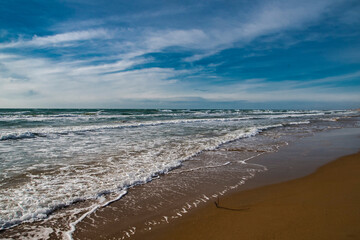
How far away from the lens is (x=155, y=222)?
110 inches

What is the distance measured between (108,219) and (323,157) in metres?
6.26

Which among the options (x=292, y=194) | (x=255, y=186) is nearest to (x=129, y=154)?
(x=255, y=186)

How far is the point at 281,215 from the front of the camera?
279 cm

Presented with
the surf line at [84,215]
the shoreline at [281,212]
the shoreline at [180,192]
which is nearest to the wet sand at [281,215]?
the shoreline at [281,212]

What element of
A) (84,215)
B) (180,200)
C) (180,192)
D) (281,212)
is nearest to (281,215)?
(281,212)

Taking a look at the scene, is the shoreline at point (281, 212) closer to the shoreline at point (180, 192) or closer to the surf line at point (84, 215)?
the shoreline at point (180, 192)

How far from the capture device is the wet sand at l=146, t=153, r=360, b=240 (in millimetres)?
2408

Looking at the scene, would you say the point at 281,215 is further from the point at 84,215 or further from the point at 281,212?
the point at 84,215

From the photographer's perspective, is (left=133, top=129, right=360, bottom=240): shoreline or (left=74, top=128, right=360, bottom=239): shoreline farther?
(left=74, top=128, right=360, bottom=239): shoreline

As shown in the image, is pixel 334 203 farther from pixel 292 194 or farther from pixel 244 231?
pixel 244 231

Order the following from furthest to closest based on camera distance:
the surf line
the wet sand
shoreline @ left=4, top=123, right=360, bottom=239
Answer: shoreline @ left=4, top=123, right=360, bottom=239, the surf line, the wet sand

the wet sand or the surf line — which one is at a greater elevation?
the wet sand

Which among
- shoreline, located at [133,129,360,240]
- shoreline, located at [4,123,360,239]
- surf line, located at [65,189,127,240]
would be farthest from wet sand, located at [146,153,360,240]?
surf line, located at [65,189,127,240]

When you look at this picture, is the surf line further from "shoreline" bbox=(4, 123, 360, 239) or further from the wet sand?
the wet sand
